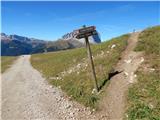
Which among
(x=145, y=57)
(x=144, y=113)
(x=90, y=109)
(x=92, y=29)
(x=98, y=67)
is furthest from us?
(x=98, y=67)

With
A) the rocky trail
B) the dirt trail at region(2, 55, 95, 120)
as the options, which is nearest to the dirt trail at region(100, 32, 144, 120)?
the rocky trail

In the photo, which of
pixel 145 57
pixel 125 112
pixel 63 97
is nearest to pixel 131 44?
pixel 145 57

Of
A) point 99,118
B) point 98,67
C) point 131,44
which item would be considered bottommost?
point 99,118

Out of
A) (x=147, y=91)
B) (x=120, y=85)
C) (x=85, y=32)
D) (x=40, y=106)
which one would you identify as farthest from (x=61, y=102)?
(x=147, y=91)

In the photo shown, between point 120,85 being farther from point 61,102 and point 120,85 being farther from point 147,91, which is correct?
point 61,102

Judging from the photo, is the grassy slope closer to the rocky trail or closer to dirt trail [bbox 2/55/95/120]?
the rocky trail

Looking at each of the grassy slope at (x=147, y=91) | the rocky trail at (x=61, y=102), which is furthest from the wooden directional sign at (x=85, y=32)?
the grassy slope at (x=147, y=91)

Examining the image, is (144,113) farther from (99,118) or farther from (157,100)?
(99,118)

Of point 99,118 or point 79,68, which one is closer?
point 99,118

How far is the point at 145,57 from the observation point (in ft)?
87.6

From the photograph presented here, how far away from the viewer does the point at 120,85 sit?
2242 cm

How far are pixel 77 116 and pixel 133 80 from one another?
6878 mm

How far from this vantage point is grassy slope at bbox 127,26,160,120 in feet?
56.2

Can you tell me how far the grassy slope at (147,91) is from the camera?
675 inches
